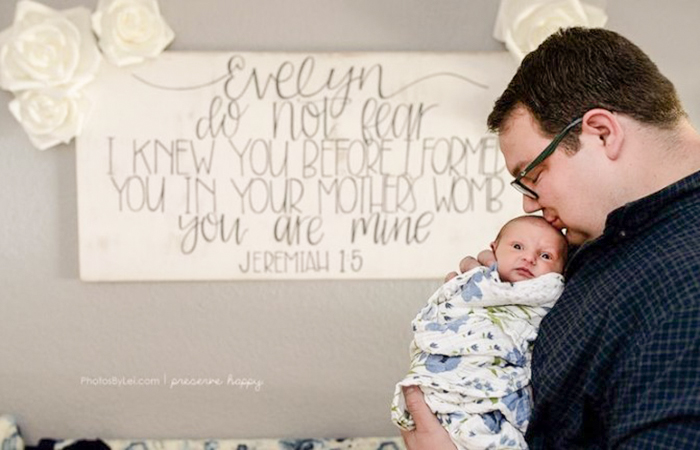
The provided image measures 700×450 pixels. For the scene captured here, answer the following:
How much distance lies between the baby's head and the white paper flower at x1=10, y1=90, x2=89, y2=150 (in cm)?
131

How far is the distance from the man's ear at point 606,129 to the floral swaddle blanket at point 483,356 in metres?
0.30

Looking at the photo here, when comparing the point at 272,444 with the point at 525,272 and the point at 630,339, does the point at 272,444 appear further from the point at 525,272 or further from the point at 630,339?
the point at 630,339

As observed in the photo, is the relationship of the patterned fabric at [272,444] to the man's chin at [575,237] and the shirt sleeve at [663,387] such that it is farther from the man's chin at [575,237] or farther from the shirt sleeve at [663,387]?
the shirt sleeve at [663,387]

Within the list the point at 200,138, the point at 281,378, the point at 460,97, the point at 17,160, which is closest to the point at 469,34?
the point at 460,97

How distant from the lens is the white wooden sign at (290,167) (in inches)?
81.9

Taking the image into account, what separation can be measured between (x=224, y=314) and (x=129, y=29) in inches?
34.2

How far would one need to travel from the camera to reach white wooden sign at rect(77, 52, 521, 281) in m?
2.08

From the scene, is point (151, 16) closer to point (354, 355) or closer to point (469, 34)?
point (469, 34)

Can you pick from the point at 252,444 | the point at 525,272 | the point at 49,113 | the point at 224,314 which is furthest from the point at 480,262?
the point at 49,113

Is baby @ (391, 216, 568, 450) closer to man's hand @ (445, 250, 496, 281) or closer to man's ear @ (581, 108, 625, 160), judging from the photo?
man's hand @ (445, 250, 496, 281)

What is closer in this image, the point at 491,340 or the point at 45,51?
the point at 491,340

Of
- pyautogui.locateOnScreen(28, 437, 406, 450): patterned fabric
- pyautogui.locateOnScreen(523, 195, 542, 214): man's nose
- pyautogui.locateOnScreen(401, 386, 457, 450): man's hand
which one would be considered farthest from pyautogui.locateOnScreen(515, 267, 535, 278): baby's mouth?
pyautogui.locateOnScreen(28, 437, 406, 450): patterned fabric

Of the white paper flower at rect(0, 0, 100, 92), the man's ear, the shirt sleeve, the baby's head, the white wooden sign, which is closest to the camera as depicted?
the shirt sleeve

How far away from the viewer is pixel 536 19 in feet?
6.52
